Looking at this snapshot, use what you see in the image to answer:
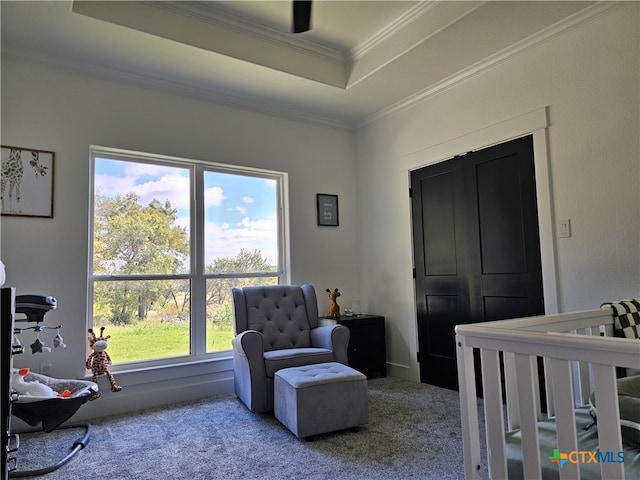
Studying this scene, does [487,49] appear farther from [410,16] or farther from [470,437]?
A: [470,437]

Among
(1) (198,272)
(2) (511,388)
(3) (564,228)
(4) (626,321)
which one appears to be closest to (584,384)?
(4) (626,321)

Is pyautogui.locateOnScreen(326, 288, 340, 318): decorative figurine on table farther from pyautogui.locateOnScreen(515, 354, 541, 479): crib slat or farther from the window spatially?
pyautogui.locateOnScreen(515, 354, 541, 479): crib slat

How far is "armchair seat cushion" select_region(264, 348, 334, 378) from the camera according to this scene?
287 centimetres

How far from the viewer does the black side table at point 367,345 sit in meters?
3.82

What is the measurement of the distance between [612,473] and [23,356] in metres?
3.29

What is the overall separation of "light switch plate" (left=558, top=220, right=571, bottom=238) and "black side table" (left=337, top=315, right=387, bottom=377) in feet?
5.97

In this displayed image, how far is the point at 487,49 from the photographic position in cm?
301

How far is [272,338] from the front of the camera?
3.29 meters

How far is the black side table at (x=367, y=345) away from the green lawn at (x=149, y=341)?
1.25m

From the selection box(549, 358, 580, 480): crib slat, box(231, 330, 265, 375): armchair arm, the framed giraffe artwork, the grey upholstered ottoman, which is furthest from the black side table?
box(549, 358, 580, 480): crib slat

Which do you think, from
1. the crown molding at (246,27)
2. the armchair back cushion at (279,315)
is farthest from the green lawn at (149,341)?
the crown molding at (246,27)

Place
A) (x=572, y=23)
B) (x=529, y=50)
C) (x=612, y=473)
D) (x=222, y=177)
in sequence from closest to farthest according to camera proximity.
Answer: (x=612, y=473)
(x=572, y=23)
(x=529, y=50)
(x=222, y=177)

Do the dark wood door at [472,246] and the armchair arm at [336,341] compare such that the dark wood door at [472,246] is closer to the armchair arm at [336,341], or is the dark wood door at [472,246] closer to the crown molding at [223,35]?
the armchair arm at [336,341]

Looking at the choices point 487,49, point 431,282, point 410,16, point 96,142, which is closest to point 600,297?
point 431,282
